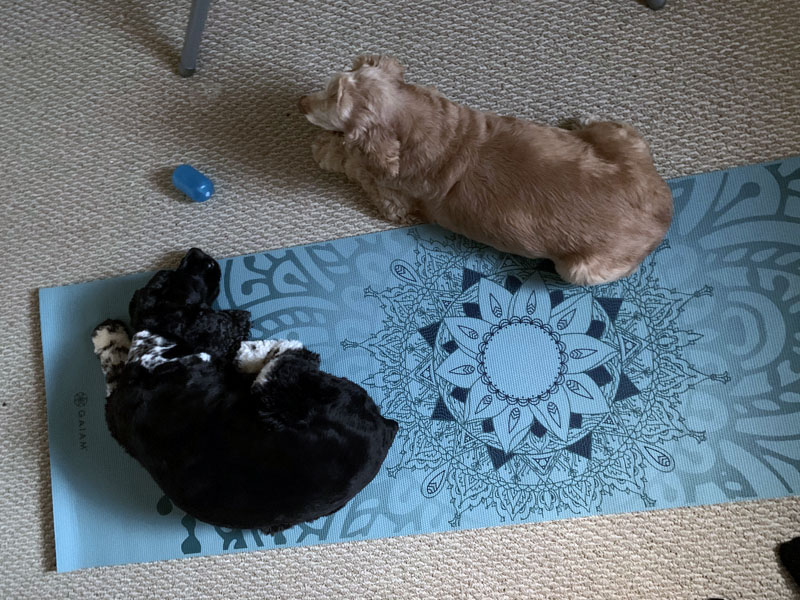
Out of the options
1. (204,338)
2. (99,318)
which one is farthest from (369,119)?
(99,318)

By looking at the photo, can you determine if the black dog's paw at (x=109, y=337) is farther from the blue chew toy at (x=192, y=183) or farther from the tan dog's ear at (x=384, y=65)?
the tan dog's ear at (x=384, y=65)

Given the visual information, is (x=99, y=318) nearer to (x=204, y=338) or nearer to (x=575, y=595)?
(x=204, y=338)

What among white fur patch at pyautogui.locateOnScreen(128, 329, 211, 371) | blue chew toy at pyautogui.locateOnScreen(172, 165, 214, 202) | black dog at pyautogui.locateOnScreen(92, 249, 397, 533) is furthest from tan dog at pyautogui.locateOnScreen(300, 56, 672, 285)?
white fur patch at pyautogui.locateOnScreen(128, 329, 211, 371)

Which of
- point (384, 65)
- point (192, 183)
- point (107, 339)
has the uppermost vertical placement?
point (384, 65)

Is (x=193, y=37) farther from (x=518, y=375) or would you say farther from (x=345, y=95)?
(x=518, y=375)

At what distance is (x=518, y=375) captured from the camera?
4.60 ft

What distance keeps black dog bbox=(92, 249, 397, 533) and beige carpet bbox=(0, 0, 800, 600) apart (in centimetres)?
26

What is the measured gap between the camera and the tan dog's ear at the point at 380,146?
1.22 metres

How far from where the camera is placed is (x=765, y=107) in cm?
139

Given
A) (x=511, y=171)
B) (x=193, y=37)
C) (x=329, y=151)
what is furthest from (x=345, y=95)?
(x=193, y=37)

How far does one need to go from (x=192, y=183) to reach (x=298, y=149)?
0.27 metres

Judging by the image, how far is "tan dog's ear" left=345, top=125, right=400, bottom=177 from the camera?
122 cm

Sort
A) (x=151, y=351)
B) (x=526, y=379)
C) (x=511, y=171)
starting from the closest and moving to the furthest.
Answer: (x=511, y=171)
(x=151, y=351)
(x=526, y=379)

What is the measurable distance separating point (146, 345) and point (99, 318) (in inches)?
11.0
